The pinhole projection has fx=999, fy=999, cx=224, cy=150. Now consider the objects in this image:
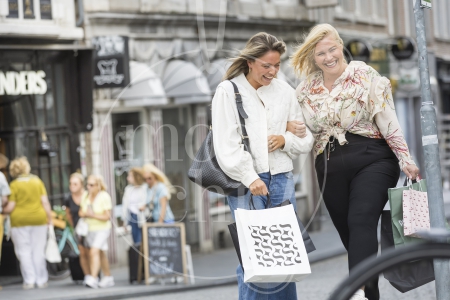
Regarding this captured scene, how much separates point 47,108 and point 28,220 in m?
2.43

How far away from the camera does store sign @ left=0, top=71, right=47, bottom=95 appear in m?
14.0

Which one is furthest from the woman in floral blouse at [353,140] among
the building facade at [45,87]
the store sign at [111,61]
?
the store sign at [111,61]

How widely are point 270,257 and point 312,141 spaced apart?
756 millimetres

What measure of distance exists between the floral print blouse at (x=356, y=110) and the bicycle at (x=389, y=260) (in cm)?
228

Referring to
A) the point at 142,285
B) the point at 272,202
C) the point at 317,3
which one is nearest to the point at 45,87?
the point at 142,285

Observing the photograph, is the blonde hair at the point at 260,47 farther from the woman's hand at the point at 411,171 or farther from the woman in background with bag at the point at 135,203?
the woman in background with bag at the point at 135,203

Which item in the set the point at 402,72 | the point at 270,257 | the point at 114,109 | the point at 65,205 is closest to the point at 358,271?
the point at 270,257

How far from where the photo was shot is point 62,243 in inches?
566

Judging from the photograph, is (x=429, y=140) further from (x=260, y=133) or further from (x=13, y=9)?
(x=13, y=9)

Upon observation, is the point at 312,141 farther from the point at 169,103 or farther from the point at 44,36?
the point at 169,103

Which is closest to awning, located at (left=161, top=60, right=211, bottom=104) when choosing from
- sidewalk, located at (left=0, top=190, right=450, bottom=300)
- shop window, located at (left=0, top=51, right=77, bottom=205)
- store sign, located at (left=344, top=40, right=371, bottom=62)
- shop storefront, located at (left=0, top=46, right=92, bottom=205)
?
shop storefront, located at (left=0, top=46, right=92, bottom=205)

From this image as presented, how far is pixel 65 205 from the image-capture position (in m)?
14.2

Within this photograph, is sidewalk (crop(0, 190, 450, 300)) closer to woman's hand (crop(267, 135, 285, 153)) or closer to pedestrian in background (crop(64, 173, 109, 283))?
pedestrian in background (crop(64, 173, 109, 283))

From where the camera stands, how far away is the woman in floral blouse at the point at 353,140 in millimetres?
5441
